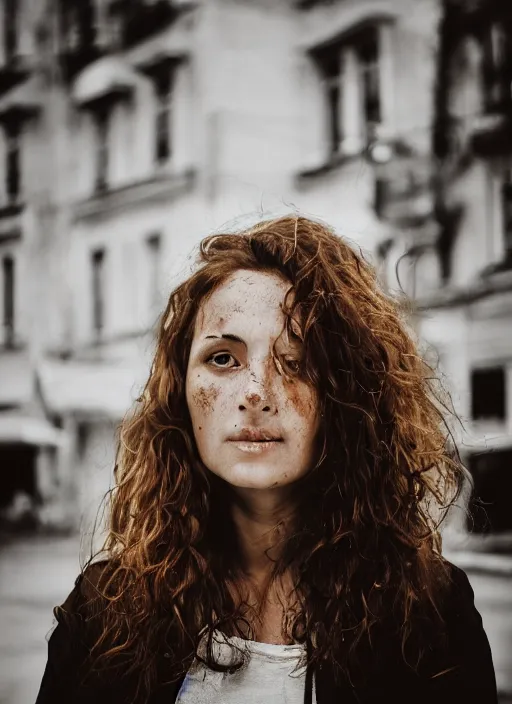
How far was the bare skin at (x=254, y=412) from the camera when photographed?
1.19 meters

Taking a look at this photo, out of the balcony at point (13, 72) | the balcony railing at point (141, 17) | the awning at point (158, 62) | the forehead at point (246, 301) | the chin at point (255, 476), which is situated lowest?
the chin at point (255, 476)

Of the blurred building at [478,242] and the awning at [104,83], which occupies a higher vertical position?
the awning at [104,83]

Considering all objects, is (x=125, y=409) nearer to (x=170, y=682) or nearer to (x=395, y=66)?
(x=170, y=682)

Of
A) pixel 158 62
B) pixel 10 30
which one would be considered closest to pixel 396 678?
pixel 158 62

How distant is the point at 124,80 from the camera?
197 cm

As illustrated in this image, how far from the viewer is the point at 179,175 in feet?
6.21

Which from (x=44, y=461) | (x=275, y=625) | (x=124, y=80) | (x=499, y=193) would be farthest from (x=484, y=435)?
(x=124, y=80)

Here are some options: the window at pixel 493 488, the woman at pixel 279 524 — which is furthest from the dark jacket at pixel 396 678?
the window at pixel 493 488

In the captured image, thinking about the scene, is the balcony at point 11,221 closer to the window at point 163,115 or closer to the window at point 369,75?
the window at point 163,115

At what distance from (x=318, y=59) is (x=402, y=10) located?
8.2 inches

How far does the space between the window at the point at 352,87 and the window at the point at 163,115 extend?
14.2 inches

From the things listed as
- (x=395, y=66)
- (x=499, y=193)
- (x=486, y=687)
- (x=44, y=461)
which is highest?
(x=395, y=66)

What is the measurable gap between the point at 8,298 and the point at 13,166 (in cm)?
35

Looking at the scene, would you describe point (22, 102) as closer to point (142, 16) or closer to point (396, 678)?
point (142, 16)
